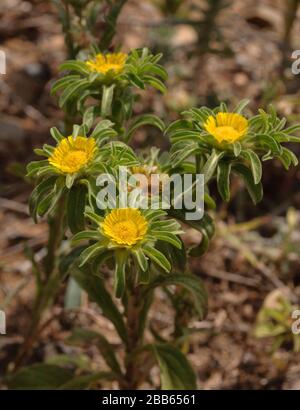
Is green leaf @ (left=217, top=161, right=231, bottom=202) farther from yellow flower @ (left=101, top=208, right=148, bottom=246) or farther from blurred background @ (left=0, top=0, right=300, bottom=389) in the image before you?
blurred background @ (left=0, top=0, right=300, bottom=389)

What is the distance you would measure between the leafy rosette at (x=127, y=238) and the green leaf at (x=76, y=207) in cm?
6

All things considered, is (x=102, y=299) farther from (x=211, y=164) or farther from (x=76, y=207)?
(x=211, y=164)

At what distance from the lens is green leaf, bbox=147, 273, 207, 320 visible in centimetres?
206

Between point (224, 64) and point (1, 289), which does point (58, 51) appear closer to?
point (224, 64)

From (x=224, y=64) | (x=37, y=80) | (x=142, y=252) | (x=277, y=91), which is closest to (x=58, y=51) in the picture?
(x=37, y=80)

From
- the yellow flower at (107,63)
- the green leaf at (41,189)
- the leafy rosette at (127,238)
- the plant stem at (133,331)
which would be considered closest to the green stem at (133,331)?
the plant stem at (133,331)

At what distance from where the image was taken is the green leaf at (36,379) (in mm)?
2428

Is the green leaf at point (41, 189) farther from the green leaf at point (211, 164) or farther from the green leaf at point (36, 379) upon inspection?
the green leaf at point (36, 379)

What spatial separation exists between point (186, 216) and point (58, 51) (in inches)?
94.3

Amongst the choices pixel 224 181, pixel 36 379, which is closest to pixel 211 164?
pixel 224 181

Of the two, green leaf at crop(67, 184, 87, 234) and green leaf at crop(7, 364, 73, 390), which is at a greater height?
green leaf at crop(67, 184, 87, 234)

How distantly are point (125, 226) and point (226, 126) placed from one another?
424mm

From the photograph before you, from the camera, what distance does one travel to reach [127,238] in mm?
1678

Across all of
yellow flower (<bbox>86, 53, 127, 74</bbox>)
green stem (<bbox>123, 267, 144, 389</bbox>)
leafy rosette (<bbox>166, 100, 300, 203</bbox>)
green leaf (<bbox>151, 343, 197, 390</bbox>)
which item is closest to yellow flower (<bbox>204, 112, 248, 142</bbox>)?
leafy rosette (<bbox>166, 100, 300, 203</bbox>)
